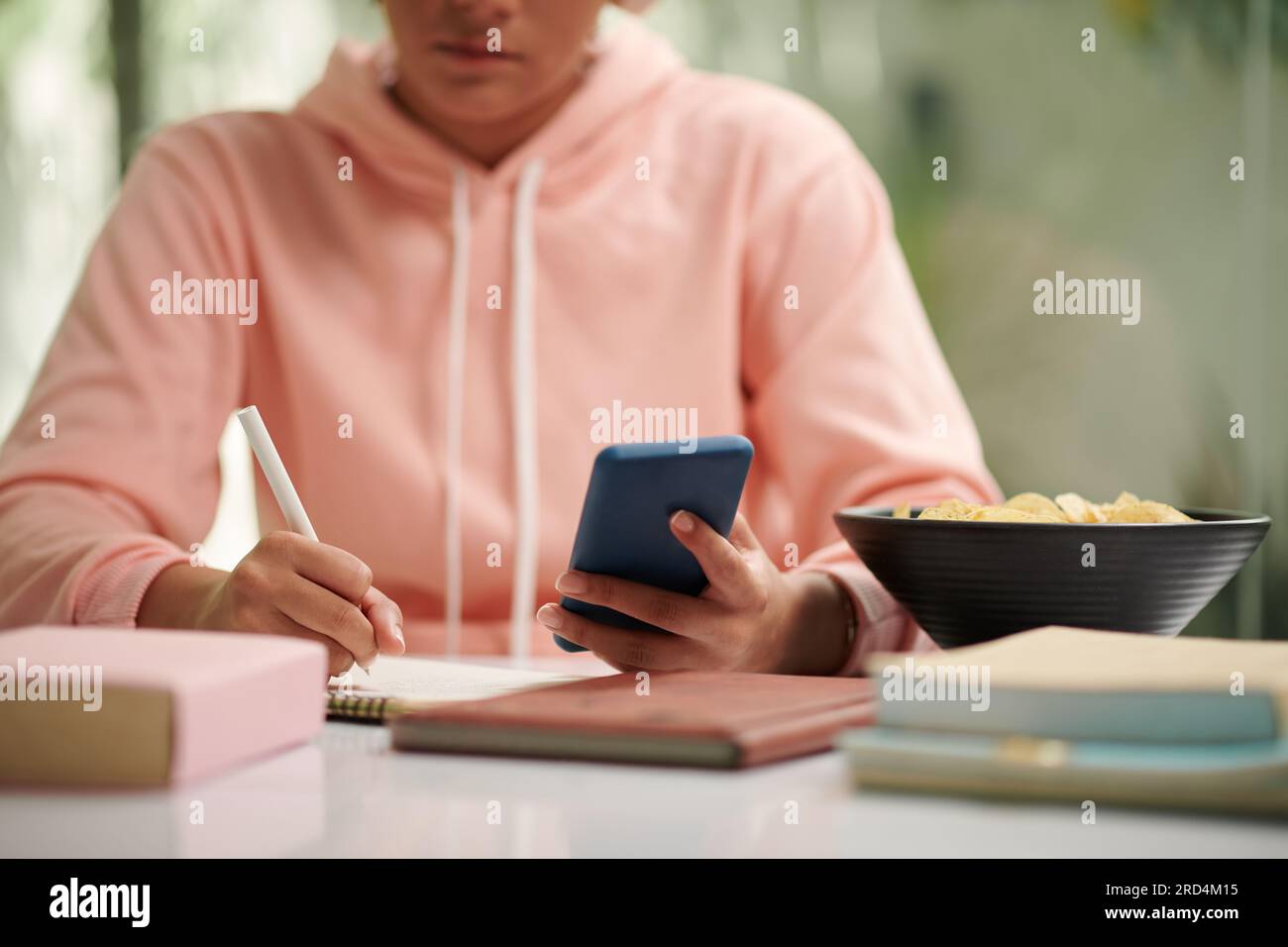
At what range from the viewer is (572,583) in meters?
0.73

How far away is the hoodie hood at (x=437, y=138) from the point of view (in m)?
1.31

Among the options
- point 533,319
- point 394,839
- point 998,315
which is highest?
point 998,315

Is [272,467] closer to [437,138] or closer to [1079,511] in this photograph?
[1079,511]

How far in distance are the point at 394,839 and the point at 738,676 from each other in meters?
0.29

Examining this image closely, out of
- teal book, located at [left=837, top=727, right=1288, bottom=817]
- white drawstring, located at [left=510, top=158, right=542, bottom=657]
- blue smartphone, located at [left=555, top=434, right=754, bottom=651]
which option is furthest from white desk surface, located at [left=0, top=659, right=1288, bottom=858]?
white drawstring, located at [left=510, top=158, right=542, bottom=657]

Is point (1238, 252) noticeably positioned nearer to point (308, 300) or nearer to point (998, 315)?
point (998, 315)

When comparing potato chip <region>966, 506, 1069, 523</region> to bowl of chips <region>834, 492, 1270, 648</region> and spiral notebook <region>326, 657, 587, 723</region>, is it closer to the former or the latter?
bowl of chips <region>834, 492, 1270, 648</region>

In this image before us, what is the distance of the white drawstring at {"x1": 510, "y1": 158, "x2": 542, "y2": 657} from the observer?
1229 mm

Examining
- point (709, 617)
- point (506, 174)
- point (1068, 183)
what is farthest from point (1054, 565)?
point (1068, 183)

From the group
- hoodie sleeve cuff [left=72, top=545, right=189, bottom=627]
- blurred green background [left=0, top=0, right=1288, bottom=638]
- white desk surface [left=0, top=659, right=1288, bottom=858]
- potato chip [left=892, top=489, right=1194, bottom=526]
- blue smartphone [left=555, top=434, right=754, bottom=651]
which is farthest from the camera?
blurred green background [left=0, top=0, right=1288, bottom=638]

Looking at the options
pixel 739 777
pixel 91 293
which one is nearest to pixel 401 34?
pixel 91 293

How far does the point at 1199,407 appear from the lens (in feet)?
7.53

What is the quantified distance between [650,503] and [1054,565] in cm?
23

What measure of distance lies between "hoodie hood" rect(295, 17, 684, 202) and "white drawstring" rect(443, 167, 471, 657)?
2cm
